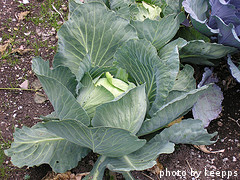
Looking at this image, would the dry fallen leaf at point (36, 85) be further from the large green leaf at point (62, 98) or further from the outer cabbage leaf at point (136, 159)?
the outer cabbage leaf at point (136, 159)

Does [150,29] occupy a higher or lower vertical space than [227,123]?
higher

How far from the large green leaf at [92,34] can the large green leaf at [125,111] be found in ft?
1.83

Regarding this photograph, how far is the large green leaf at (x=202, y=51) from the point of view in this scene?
2219 millimetres

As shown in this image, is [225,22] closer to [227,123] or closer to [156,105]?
[227,123]

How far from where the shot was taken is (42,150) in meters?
1.98

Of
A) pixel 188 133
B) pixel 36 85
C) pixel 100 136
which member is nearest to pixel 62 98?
pixel 100 136

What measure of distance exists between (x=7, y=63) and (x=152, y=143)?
74.0 inches

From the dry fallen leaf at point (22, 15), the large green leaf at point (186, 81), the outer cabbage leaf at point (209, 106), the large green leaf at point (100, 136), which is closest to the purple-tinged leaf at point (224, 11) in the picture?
the large green leaf at point (186, 81)

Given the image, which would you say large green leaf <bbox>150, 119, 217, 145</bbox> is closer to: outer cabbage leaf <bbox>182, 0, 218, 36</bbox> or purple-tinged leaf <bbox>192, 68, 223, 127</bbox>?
purple-tinged leaf <bbox>192, 68, 223, 127</bbox>

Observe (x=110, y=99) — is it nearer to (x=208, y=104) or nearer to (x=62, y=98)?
(x=62, y=98)

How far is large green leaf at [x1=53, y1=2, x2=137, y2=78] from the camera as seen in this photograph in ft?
6.34

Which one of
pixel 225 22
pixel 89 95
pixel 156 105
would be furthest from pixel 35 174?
pixel 225 22

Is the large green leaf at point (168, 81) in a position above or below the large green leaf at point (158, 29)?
below

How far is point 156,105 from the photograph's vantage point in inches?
70.0
